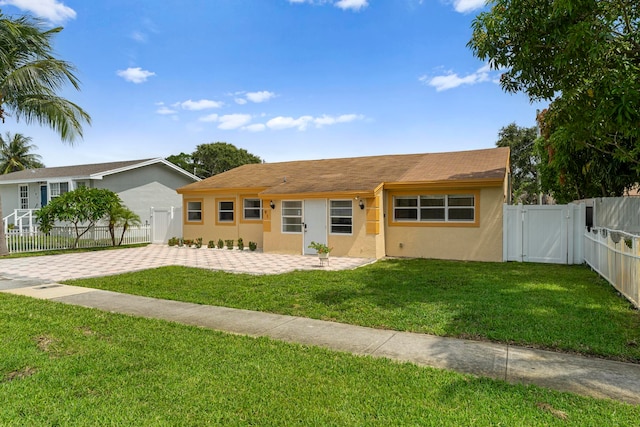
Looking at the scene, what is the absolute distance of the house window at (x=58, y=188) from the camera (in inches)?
880

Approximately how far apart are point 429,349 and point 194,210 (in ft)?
53.8

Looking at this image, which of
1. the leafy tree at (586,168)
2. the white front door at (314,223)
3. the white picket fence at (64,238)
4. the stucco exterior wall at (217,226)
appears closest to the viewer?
the leafy tree at (586,168)

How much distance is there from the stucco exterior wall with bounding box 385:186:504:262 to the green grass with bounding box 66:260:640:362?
57.9 inches

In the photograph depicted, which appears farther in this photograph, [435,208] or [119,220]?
[119,220]

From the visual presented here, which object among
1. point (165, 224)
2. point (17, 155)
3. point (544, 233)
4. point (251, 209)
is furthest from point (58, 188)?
point (17, 155)

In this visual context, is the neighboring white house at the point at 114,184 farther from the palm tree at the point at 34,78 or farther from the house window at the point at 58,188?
the palm tree at the point at 34,78

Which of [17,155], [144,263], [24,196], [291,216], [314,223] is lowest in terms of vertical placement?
[144,263]

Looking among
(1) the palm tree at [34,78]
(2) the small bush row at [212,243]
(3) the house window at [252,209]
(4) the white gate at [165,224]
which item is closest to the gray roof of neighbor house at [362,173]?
(3) the house window at [252,209]

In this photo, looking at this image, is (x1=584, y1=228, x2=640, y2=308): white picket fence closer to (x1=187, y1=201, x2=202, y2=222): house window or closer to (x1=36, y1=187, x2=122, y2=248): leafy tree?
(x1=187, y1=201, x2=202, y2=222): house window

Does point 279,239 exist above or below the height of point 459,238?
below

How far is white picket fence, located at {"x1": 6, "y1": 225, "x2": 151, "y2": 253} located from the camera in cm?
1541

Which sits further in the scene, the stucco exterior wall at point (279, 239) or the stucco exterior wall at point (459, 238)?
the stucco exterior wall at point (279, 239)

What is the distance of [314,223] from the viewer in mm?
14516

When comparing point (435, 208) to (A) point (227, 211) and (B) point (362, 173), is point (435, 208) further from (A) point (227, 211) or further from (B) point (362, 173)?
(A) point (227, 211)
